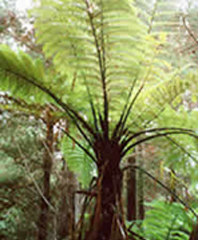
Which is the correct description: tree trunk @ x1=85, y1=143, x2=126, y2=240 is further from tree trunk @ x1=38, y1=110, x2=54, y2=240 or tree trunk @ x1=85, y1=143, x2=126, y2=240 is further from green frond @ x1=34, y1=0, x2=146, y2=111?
tree trunk @ x1=38, y1=110, x2=54, y2=240

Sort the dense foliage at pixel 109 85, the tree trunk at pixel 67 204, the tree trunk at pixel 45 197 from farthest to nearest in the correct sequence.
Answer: the tree trunk at pixel 45 197 < the dense foliage at pixel 109 85 < the tree trunk at pixel 67 204

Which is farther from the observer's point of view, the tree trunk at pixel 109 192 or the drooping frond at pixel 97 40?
the drooping frond at pixel 97 40

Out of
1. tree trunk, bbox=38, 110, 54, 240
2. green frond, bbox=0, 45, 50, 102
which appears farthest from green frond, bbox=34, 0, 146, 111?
tree trunk, bbox=38, 110, 54, 240

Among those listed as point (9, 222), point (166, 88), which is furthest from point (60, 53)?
point (9, 222)

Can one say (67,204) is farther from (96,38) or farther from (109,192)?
(96,38)

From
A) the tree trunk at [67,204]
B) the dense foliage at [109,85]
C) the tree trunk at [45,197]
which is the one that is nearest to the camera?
the tree trunk at [67,204]

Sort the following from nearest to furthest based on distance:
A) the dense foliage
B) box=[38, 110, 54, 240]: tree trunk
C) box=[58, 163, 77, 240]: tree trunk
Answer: box=[58, 163, 77, 240]: tree trunk
the dense foliage
box=[38, 110, 54, 240]: tree trunk

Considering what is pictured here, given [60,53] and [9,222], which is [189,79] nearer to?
[60,53]

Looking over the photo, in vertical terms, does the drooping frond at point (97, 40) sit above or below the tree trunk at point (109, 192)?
above

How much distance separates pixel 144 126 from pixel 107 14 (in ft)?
1.65

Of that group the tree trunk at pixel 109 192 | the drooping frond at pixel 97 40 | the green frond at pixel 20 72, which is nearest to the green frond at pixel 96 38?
the drooping frond at pixel 97 40

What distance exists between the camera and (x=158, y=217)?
1299mm

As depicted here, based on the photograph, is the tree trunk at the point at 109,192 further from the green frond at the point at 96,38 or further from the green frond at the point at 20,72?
the green frond at the point at 20,72

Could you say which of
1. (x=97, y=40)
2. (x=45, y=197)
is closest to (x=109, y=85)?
(x=97, y=40)
